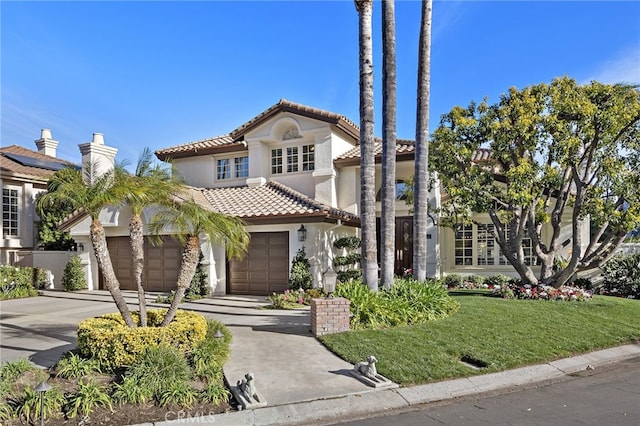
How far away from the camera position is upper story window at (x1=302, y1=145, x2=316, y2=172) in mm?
18219

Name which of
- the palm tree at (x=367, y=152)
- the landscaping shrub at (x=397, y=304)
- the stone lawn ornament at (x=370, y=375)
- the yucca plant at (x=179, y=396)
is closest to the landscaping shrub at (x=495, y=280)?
the landscaping shrub at (x=397, y=304)

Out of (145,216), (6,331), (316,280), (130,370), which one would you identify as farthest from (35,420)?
(145,216)

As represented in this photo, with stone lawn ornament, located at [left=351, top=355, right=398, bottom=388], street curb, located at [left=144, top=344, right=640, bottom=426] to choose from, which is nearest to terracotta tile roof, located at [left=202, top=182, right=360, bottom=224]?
stone lawn ornament, located at [left=351, top=355, right=398, bottom=388]

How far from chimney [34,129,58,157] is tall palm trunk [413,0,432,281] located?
24.7m

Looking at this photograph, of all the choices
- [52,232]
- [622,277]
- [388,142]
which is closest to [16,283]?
[52,232]

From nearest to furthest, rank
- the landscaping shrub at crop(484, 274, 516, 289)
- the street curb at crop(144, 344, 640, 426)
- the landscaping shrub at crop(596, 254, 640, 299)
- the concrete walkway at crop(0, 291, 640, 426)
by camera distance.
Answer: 1. the street curb at crop(144, 344, 640, 426)
2. the concrete walkway at crop(0, 291, 640, 426)
3. the landscaping shrub at crop(596, 254, 640, 299)
4. the landscaping shrub at crop(484, 274, 516, 289)

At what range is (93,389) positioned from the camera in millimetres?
5383

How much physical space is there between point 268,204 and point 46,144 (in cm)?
1912

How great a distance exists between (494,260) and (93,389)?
16.3 metres

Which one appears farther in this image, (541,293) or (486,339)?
(541,293)

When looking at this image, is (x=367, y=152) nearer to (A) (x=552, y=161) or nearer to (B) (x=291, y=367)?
(B) (x=291, y=367)

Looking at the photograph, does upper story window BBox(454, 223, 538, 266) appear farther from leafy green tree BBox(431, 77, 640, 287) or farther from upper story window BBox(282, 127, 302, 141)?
upper story window BBox(282, 127, 302, 141)

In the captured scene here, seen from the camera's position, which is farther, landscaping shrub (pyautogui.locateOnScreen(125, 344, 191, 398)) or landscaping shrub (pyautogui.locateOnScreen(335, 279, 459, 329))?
landscaping shrub (pyautogui.locateOnScreen(335, 279, 459, 329))

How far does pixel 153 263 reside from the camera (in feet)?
58.0
